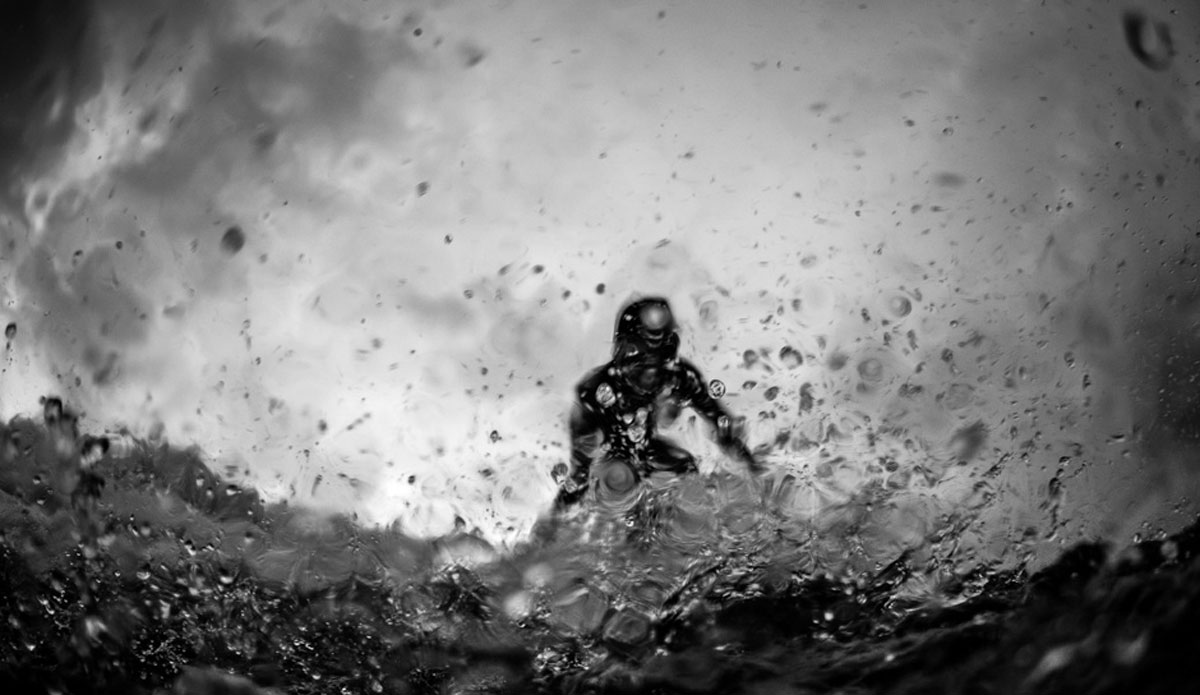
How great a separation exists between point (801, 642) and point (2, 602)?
9.22ft

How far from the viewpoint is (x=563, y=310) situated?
12.0 ft

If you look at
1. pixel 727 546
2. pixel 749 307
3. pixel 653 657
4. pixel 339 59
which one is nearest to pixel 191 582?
Result: pixel 653 657

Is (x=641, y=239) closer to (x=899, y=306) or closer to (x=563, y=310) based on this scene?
(x=563, y=310)

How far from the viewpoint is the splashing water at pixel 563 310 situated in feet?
9.63

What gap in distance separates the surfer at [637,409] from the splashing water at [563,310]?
0.06 m

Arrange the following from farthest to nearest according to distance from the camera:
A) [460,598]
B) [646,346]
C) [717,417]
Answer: [717,417] < [646,346] < [460,598]

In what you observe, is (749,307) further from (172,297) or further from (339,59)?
(172,297)

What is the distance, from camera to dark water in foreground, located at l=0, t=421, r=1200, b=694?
2.50 m

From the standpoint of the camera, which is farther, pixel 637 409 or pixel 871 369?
pixel 871 369

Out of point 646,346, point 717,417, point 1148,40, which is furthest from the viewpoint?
point 717,417

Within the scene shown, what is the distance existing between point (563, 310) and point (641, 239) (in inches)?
20.6

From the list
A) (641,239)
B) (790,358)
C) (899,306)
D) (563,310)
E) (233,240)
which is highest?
(233,240)

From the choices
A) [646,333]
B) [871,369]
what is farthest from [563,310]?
[871,369]

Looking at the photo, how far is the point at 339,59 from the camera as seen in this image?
3.53 meters
